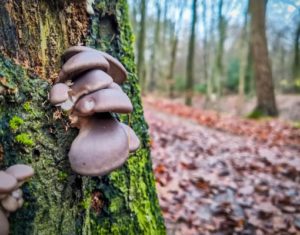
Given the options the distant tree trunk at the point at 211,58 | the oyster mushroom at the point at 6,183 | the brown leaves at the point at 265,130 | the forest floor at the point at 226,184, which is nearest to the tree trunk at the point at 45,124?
the oyster mushroom at the point at 6,183

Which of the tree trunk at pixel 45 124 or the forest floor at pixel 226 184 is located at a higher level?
the tree trunk at pixel 45 124

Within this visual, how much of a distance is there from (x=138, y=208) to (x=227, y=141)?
4.96 m

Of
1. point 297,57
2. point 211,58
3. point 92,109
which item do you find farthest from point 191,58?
point 92,109

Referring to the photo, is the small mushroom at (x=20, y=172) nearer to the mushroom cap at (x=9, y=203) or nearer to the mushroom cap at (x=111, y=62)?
the mushroom cap at (x=9, y=203)

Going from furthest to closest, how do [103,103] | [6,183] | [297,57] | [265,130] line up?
[297,57], [265,130], [103,103], [6,183]

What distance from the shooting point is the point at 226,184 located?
3.72m

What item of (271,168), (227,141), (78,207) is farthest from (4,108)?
(227,141)

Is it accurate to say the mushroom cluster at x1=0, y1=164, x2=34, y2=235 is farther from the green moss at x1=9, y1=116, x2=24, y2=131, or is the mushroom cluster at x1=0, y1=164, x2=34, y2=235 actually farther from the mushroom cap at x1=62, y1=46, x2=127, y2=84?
the mushroom cap at x1=62, y1=46, x2=127, y2=84

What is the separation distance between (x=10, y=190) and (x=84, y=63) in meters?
0.47

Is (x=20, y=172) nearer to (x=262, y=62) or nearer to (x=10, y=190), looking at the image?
(x=10, y=190)

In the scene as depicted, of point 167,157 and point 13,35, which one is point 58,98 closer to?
point 13,35

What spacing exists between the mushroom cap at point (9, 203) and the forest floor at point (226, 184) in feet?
6.01

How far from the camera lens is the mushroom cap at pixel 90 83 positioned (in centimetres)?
112

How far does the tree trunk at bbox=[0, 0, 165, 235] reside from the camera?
1206mm
